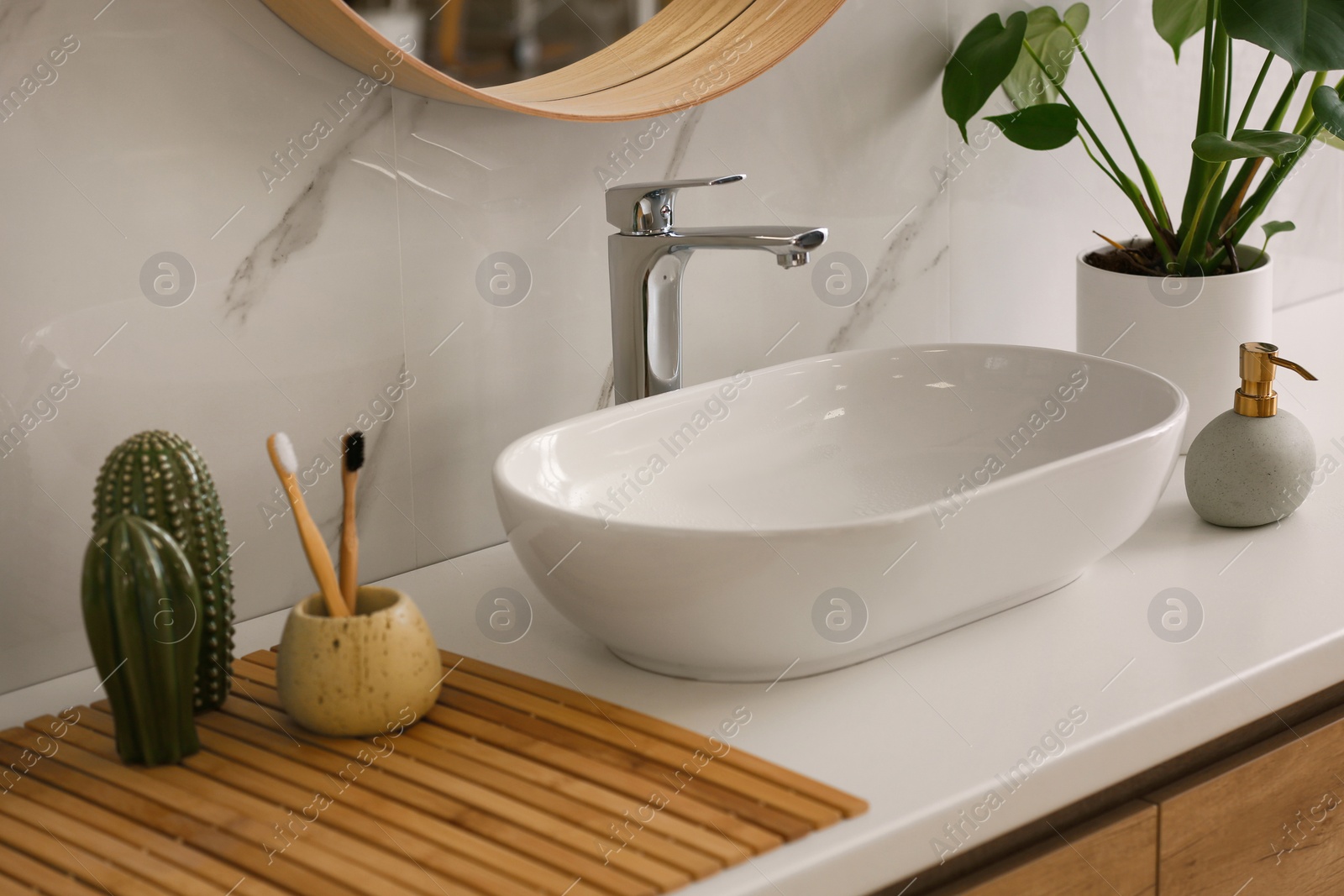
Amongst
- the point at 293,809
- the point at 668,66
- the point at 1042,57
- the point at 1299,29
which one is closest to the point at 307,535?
the point at 293,809

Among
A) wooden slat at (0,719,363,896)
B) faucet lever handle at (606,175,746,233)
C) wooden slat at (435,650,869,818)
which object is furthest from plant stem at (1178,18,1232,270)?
wooden slat at (0,719,363,896)

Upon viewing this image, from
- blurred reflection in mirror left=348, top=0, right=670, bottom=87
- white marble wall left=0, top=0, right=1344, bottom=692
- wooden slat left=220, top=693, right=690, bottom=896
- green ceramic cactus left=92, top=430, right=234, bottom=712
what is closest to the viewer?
wooden slat left=220, top=693, right=690, bottom=896

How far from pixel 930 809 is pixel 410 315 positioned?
569 mm

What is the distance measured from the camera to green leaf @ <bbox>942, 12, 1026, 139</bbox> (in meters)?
1.27

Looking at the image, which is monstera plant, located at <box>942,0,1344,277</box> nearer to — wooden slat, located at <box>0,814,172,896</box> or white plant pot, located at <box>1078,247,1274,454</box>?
white plant pot, located at <box>1078,247,1274,454</box>

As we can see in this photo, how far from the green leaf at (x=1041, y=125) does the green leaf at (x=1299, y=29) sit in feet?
0.63

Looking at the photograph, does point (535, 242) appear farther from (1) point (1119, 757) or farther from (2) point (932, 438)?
(1) point (1119, 757)

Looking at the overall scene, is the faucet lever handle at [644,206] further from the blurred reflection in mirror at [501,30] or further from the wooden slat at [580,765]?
the wooden slat at [580,765]

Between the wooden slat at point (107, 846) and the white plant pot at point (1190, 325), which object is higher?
the white plant pot at point (1190, 325)

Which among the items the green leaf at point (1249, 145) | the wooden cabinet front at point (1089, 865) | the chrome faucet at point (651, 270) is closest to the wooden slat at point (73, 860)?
the wooden cabinet front at point (1089, 865)

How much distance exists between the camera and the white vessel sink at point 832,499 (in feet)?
2.62

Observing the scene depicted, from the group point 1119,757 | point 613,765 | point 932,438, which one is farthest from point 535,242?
point 1119,757

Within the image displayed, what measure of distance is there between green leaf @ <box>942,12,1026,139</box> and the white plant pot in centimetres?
20

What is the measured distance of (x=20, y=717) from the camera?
874mm
